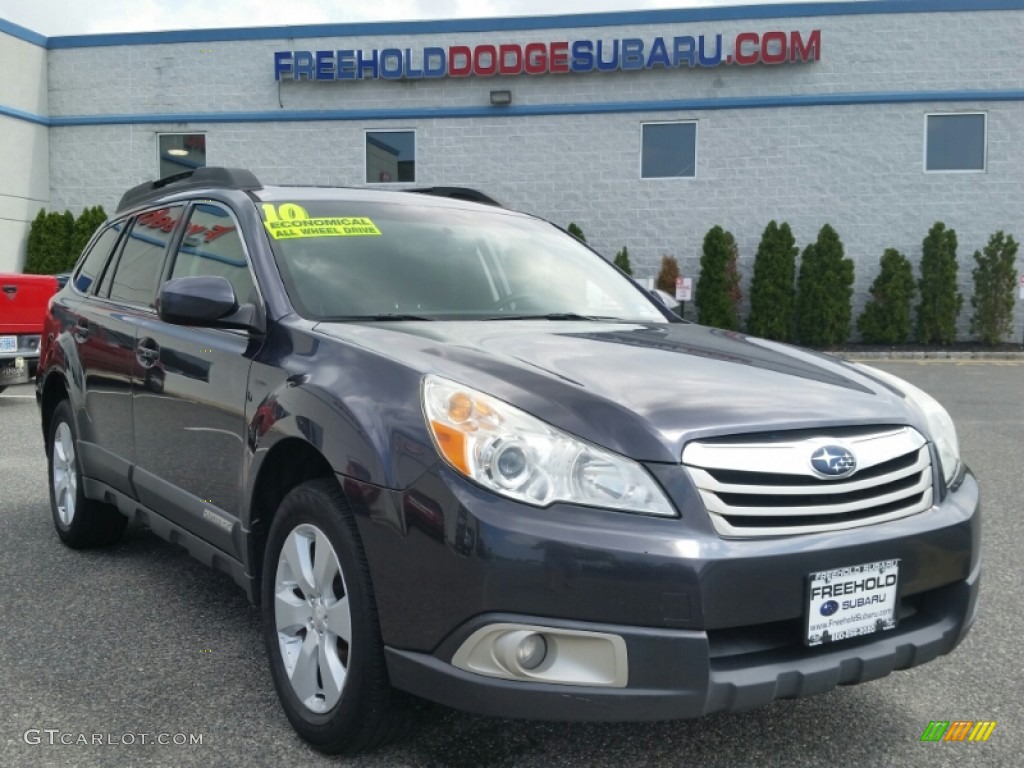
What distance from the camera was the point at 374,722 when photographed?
2572 millimetres

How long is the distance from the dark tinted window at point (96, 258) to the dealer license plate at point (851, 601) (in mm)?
3790

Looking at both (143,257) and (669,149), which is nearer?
(143,257)

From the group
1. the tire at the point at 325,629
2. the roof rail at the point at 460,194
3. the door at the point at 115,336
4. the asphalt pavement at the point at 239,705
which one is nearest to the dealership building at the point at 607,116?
the roof rail at the point at 460,194

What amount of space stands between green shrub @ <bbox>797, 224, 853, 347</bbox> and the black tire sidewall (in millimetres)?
17326

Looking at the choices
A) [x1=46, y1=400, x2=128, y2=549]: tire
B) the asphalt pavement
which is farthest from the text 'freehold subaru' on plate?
[x1=46, y1=400, x2=128, y2=549]: tire

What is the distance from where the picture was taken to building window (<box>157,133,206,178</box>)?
68.6 feet

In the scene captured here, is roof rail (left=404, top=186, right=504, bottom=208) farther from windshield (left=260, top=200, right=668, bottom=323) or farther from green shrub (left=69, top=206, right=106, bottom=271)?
green shrub (left=69, top=206, right=106, bottom=271)

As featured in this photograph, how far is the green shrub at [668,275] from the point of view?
19.4m

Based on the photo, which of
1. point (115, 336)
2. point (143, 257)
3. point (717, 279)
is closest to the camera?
point (115, 336)

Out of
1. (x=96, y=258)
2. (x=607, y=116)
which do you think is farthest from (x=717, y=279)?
(x=96, y=258)

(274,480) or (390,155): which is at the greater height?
(390,155)

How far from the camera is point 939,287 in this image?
18797mm

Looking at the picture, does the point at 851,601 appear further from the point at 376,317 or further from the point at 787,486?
the point at 376,317

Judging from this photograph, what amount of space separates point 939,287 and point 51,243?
1736 centimetres
